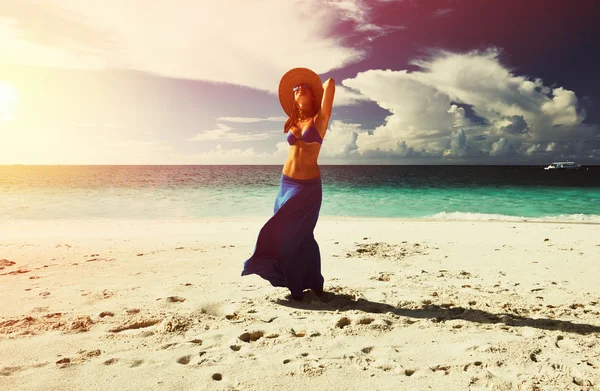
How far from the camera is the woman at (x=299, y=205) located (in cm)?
421

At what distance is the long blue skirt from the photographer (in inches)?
166

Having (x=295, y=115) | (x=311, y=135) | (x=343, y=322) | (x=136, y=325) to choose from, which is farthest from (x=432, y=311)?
(x=136, y=325)

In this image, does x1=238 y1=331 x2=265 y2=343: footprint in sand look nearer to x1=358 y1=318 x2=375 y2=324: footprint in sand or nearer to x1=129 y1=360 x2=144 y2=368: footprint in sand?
x1=129 y1=360 x2=144 y2=368: footprint in sand

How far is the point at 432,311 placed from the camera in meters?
3.97

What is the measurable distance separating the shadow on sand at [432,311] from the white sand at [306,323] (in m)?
0.02

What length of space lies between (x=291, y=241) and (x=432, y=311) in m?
1.81

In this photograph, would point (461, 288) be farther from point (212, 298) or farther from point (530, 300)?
point (212, 298)

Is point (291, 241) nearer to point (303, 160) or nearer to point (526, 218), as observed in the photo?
point (303, 160)

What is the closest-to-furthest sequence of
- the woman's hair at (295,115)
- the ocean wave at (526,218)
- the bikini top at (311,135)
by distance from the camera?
the bikini top at (311,135)
the woman's hair at (295,115)
the ocean wave at (526,218)

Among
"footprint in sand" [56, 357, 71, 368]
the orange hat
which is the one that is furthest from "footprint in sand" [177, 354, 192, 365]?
the orange hat

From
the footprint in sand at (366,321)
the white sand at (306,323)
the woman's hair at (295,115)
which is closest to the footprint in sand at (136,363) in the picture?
the white sand at (306,323)

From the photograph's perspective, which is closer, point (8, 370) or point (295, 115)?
point (8, 370)

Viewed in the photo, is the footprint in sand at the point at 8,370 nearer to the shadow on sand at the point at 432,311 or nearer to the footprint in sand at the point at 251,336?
the footprint in sand at the point at 251,336

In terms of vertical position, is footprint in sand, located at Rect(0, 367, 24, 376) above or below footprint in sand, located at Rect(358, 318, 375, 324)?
above
